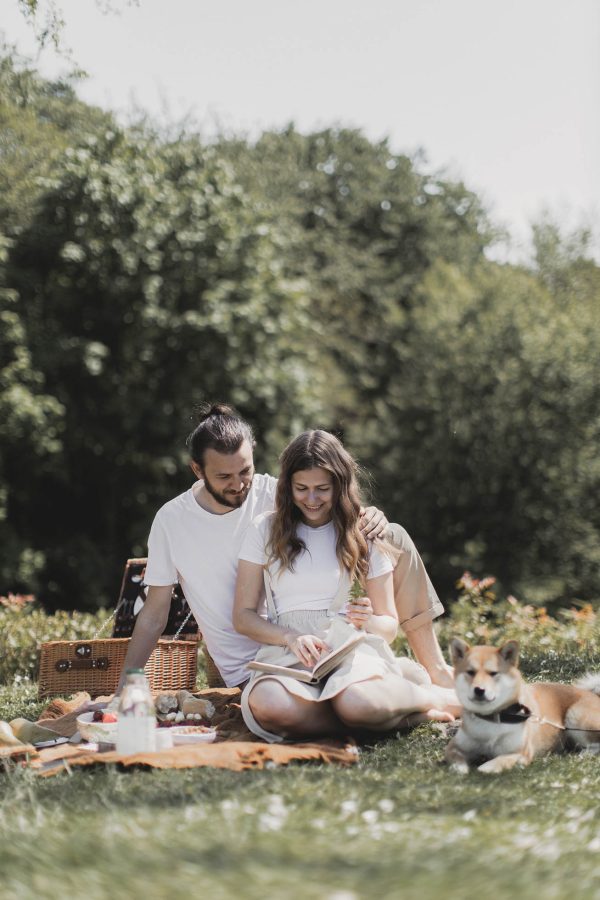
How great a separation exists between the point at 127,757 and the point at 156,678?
2.01 meters

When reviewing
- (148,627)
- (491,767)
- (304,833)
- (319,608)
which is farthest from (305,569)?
(304,833)

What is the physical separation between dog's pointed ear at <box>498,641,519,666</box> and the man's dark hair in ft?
5.27

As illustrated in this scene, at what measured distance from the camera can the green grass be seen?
7.63ft

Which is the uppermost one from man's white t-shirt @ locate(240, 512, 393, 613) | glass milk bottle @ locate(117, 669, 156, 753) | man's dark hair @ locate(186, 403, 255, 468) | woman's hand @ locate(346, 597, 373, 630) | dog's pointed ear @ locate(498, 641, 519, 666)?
man's dark hair @ locate(186, 403, 255, 468)

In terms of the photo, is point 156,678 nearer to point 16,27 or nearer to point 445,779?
point 445,779

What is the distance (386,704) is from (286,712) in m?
0.42

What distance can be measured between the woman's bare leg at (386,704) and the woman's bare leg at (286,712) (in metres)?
0.08

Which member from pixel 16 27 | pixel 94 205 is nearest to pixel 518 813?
pixel 16 27

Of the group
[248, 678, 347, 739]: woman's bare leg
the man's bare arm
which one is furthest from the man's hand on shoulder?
the man's bare arm

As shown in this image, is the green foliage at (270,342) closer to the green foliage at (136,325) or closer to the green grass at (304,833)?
the green foliage at (136,325)

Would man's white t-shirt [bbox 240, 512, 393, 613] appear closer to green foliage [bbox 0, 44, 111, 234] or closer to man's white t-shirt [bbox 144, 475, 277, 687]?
man's white t-shirt [bbox 144, 475, 277, 687]

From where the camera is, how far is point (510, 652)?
395 cm

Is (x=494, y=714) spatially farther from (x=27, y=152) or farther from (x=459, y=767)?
(x=27, y=152)

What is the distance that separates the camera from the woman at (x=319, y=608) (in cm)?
436
